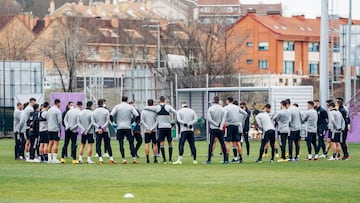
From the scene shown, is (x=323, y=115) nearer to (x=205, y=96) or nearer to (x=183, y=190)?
(x=183, y=190)

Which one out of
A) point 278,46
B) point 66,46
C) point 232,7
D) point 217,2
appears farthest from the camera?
point 232,7

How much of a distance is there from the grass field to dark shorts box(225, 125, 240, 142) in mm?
1260

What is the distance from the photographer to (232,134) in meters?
38.7

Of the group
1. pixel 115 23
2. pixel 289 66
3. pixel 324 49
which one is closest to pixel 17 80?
pixel 324 49

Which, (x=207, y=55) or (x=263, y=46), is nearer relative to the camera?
(x=207, y=55)

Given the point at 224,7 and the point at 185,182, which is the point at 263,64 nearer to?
the point at 224,7

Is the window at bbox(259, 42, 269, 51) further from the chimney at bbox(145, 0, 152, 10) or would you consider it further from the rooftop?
the rooftop

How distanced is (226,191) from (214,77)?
55.0 metres

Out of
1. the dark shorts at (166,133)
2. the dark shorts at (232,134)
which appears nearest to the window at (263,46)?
the dark shorts at (232,134)

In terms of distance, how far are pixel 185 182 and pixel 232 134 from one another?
10.5 meters

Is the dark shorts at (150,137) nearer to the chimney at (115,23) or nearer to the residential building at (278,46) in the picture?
the residential building at (278,46)

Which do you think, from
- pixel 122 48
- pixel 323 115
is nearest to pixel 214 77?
pixel 323 115

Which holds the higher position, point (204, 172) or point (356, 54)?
point (356, 54)

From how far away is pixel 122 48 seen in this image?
126125 mm
